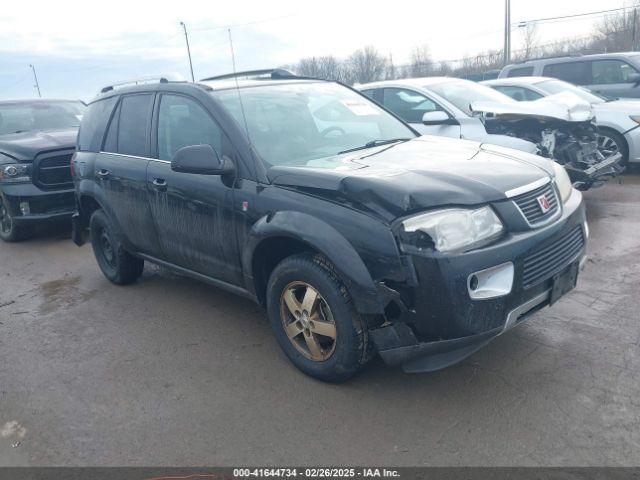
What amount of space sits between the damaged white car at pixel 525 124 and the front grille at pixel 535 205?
3188 millimetres

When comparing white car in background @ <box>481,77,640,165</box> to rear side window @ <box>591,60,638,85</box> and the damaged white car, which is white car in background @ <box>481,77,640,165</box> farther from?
rear side window @ <box>591,60,638,85</box>

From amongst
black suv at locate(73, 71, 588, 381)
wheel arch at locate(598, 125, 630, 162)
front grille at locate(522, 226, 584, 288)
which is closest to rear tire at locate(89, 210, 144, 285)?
black suv at locate(73, 71, 588, 381)

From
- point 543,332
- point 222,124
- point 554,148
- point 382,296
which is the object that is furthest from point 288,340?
point 554,148

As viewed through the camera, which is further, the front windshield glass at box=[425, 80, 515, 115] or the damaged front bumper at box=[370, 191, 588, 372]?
the front windshield glass at box=[425, 80, 515, 115]

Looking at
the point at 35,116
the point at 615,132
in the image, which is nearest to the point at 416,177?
the point at 615,132

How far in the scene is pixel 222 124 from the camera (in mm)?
3729

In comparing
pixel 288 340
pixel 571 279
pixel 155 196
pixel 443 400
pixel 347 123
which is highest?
pixel 347 123

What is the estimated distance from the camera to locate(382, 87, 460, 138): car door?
7164 mm

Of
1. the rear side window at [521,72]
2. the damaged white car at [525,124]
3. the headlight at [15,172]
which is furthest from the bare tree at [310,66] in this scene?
the rear side window at [521,72]

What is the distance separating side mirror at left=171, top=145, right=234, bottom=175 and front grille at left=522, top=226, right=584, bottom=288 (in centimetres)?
188

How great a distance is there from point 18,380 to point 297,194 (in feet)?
7.57

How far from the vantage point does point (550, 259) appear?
304 cm

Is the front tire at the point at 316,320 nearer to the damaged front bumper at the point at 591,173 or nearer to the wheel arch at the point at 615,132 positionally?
the damaged front bumper at the point at 591,173

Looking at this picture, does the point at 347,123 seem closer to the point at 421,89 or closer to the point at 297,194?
the point at 297,194
